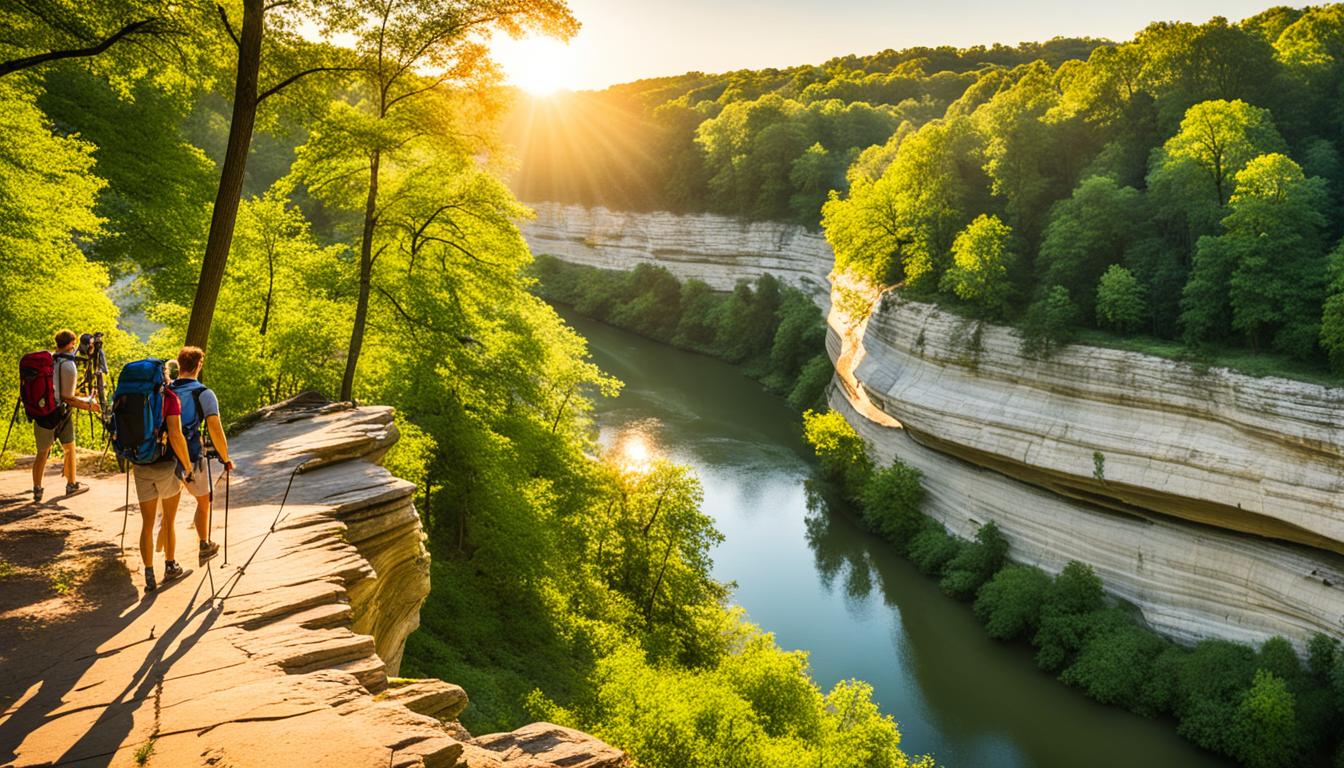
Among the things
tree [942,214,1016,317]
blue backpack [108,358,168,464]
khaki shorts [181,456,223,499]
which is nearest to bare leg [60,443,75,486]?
khaki shorts [181,456,223,499]

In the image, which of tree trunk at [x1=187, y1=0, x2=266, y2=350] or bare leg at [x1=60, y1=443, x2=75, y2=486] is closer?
bare leg at [x1=60, y1=443, x2=75, y2=486]

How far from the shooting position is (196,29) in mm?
9094

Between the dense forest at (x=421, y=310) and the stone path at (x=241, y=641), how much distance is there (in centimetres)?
273

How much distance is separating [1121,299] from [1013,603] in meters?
8.93

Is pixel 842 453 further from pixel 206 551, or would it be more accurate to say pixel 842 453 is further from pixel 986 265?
pixel 206 551

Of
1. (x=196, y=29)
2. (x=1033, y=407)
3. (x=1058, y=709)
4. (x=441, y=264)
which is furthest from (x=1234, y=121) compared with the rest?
(x=196, y=29)

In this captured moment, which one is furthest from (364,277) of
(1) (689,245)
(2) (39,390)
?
(1) (689,245)

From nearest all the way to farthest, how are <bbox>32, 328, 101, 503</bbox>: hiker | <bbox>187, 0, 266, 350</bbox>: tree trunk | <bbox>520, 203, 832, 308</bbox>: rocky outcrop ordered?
<bbox>32, 328, 101, 503</bbox>: hiker, <bbox>187, 0, 266, 350</bbox>: tree trunk, <bbox>520, 203, 832, 308</bbox>: rocky outcrop

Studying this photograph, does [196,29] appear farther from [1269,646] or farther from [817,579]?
[1269,646]

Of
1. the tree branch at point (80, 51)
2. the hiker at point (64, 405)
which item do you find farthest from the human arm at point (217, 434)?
the tree branch at point (80, 51)

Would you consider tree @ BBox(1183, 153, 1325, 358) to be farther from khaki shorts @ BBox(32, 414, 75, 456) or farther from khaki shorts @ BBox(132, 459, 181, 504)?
khaki shorts @ BBox(32, 414, 75, 456)

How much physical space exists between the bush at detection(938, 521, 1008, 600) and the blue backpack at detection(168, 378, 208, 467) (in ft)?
68.9

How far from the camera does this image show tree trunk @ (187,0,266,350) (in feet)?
29.0

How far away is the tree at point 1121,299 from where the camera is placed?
72.6 feet
